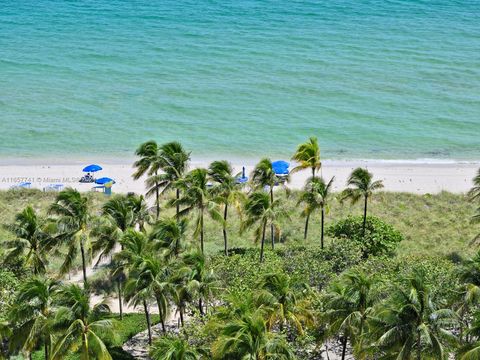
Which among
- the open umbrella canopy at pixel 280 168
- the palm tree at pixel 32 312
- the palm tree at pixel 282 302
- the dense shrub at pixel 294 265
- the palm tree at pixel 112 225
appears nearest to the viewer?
the palm tree at pixel 32 312

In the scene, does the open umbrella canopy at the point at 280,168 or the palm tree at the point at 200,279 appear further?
the open umbrella canopy at the point at 280,168

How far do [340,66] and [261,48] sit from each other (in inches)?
444

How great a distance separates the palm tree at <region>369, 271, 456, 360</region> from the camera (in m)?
28.5

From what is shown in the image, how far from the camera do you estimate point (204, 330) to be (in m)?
31.8

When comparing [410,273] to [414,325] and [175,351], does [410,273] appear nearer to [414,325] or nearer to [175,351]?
[414,325]

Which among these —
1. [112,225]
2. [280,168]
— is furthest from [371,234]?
[112,225]

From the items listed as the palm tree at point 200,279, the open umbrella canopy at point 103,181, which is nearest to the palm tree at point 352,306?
the palm tree at point 200,279

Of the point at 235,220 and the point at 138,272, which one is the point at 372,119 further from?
the point at 138,272

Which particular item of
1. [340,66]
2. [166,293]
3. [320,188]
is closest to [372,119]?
[340,66]

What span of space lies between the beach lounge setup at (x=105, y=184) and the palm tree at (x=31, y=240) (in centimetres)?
2141

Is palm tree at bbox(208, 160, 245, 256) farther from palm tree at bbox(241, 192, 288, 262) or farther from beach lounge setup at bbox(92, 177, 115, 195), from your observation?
beach lounge setup at bbox(92, 177, 115, 195)

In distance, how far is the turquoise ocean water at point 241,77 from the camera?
255ft

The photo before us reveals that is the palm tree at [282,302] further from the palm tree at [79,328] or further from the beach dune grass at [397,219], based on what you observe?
the beach dune grass at [397,219]

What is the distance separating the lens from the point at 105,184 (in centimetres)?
6122
